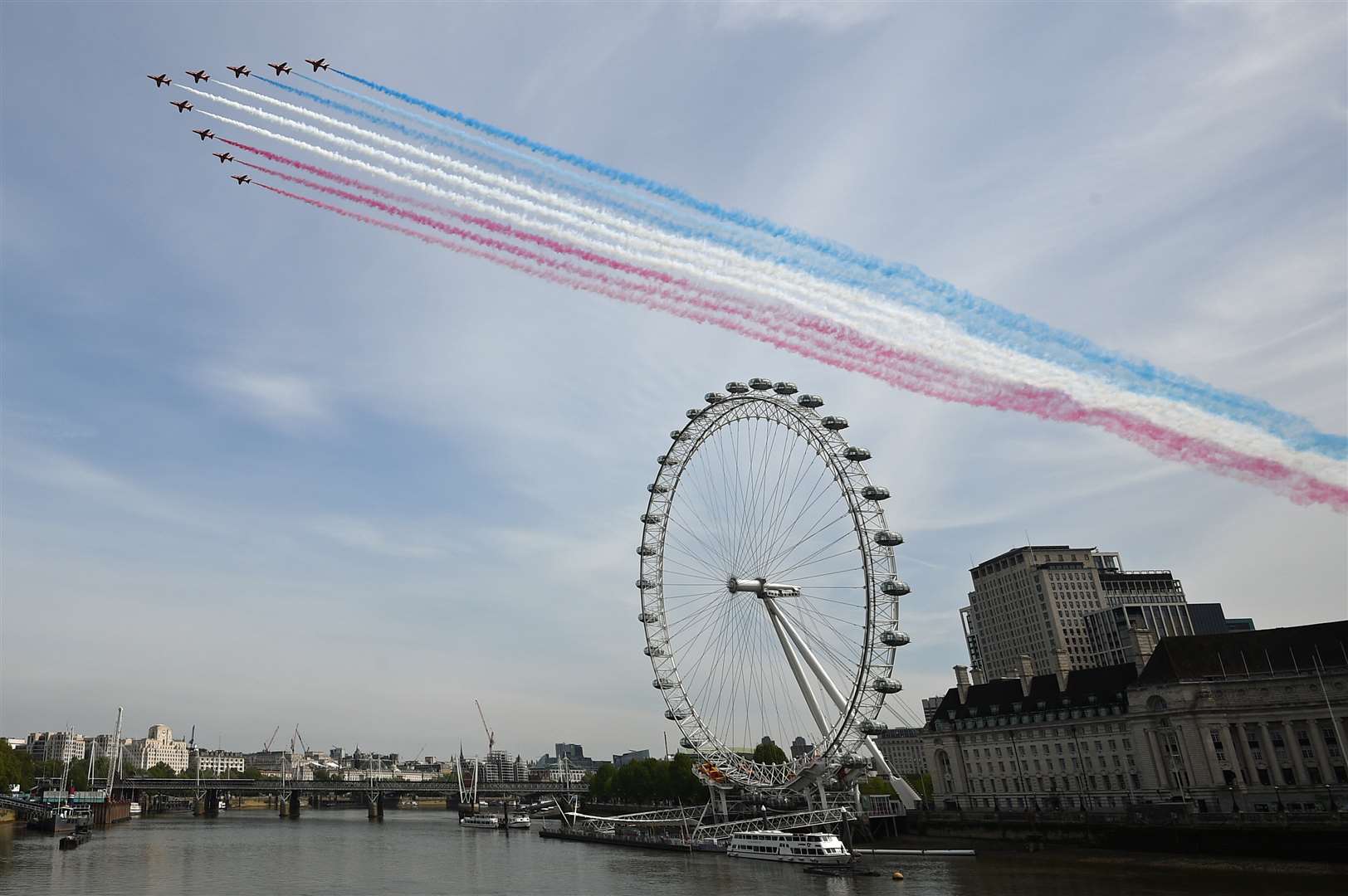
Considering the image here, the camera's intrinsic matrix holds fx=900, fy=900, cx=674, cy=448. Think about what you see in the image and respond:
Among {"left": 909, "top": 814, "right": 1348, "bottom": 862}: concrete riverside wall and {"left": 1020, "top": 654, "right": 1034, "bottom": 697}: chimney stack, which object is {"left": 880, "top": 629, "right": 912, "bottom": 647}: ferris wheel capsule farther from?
{"left": 1020, "top": 654, "right": 1034, "bottom": 697}: chimney stack

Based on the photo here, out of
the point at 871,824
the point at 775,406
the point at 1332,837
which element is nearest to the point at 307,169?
the point at 775,406

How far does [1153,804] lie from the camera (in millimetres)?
97188

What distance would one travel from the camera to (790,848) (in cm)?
9838

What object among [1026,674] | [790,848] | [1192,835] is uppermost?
[1026,674]

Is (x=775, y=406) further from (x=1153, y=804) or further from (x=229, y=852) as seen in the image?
(x=229, y=852)

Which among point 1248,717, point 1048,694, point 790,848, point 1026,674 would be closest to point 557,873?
point 790,848

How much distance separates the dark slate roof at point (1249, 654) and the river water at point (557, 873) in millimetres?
34163

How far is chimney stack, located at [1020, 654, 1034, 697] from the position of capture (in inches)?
5576

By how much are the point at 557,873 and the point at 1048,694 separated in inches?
3143

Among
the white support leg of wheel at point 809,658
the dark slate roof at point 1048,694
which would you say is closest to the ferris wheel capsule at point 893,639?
the white support leg of wheel at point 809,658

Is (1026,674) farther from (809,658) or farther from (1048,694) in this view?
(809,658)

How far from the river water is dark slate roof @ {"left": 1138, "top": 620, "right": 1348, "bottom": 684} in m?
34.2

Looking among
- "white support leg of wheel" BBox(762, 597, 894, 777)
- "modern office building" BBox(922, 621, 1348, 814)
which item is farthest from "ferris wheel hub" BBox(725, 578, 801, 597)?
"modern office building" BBox(922, 621, 1348, 814)

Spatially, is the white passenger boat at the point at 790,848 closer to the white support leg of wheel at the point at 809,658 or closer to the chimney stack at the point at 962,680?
the white support leg of wheel at the point at 809,658
